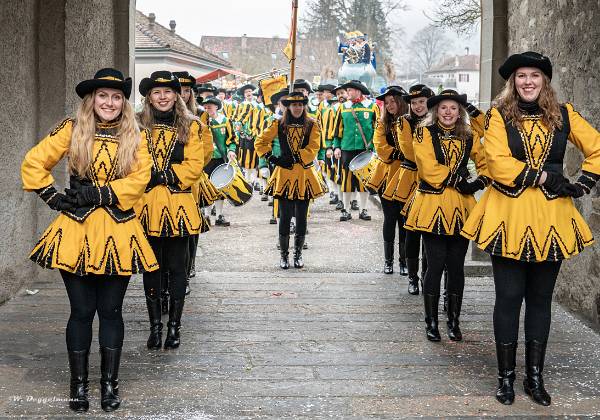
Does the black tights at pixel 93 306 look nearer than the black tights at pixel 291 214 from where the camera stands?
Yes

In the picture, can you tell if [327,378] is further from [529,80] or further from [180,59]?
[180,59]

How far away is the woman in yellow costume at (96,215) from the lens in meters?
4.57

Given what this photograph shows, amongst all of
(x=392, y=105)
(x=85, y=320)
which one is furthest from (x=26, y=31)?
(x=85, y=320)

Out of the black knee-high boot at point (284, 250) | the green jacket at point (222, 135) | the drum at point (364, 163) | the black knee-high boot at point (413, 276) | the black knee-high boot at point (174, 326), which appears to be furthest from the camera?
the green jacket at point (222, 135)

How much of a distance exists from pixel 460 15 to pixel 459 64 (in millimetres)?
79116

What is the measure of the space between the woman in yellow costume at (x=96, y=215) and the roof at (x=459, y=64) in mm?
90861

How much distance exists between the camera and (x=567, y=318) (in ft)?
22.5

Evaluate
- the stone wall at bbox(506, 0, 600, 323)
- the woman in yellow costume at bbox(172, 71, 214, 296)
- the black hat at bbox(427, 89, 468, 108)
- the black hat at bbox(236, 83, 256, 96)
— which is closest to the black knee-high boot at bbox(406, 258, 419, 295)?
the stone wall at bbox(506, 0, 600, 323)

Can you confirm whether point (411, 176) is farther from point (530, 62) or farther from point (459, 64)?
point (459, 64)

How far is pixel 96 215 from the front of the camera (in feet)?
15.2

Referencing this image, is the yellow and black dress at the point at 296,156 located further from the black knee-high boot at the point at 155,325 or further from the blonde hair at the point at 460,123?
the black knee-high boot at the point at 155,325

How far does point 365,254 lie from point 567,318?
11.8 ft

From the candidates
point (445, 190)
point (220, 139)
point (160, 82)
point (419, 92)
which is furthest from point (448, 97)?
point (220, 139)

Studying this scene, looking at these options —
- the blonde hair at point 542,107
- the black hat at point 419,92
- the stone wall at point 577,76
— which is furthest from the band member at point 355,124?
the blonde hair at point 542,107
